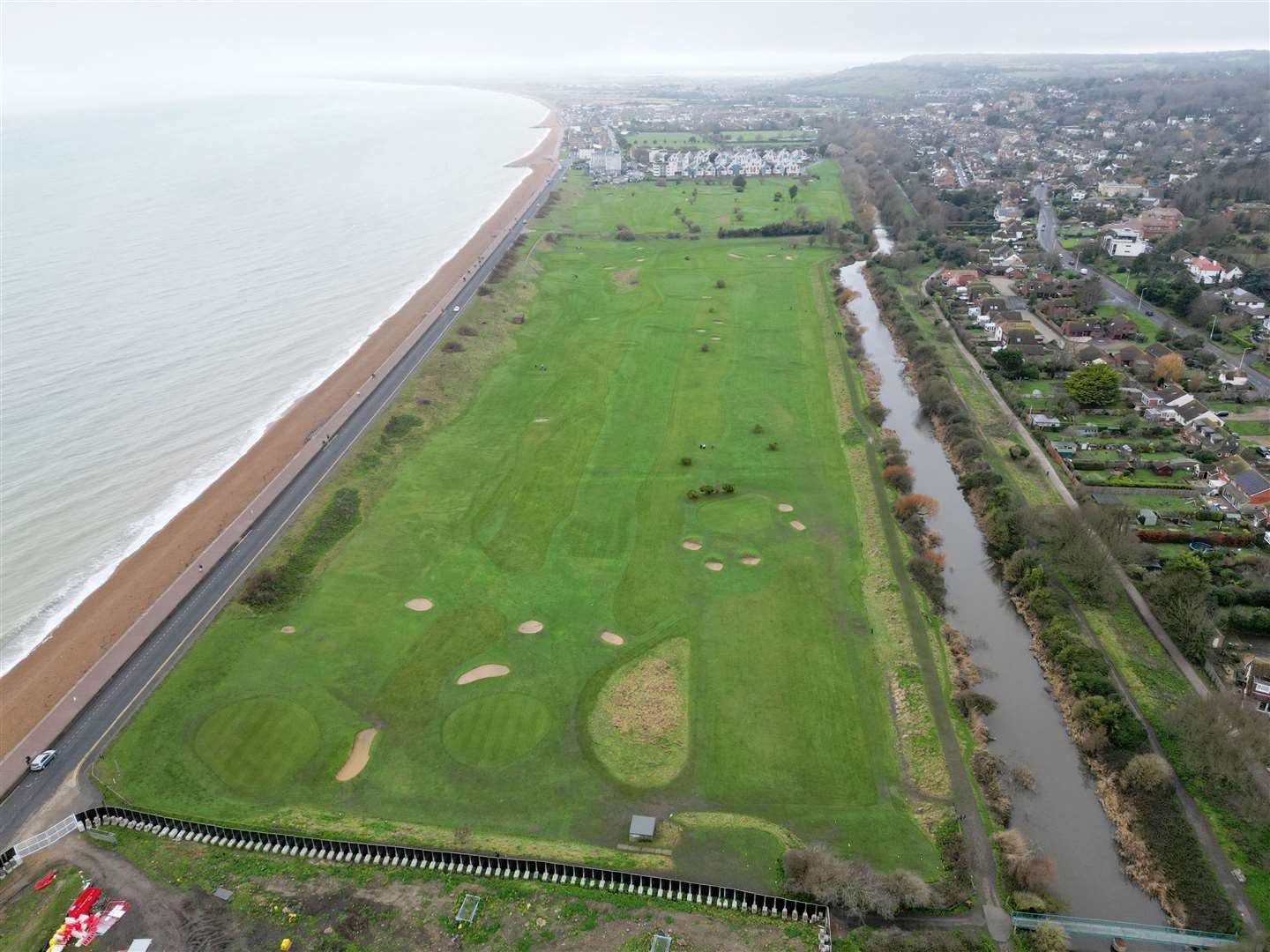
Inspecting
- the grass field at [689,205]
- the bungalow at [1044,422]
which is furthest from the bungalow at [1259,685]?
the grass field at [689,205]

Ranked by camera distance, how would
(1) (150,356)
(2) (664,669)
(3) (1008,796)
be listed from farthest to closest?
(1) (150,356) → (2) (664,669) → (3) (1008,796)

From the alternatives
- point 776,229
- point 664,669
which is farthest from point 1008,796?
point 776,229

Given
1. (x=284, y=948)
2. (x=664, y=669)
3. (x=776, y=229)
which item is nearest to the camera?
(x=284, y=948)

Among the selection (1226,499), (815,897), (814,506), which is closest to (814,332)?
(814,506)

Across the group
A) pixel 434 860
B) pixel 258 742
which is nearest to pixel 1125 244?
pixel 434 860

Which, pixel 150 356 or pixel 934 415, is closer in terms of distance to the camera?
pixel 934 415

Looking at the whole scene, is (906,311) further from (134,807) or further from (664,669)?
(134,807)

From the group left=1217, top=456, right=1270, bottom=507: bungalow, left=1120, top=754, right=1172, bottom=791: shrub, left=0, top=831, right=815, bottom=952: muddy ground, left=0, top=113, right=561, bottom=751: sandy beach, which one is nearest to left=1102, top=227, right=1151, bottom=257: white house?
left=1217, top=456, right=1270, bottom=507: bungalow
